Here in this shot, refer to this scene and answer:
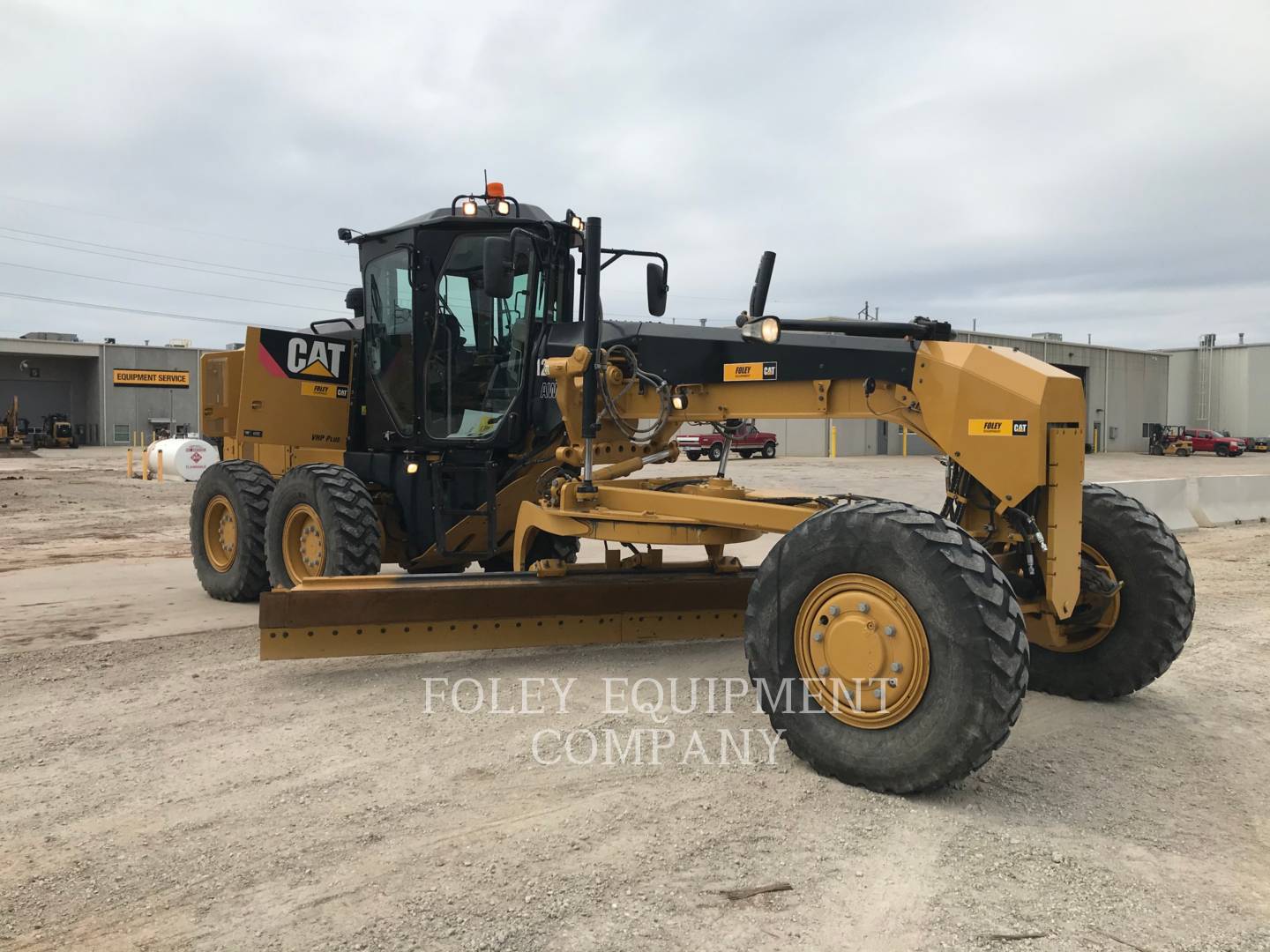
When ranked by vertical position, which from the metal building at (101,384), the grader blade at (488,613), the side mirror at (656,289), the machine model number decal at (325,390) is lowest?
the grader blade at (488,613)

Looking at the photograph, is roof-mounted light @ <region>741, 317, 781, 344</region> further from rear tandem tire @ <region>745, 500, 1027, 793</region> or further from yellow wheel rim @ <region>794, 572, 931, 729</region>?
yellow wheel rim @ <region>794, 572, 931, 729</region>

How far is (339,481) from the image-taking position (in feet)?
21.6

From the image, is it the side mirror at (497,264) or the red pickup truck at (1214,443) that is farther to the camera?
the red pickup truck at (1214,443)

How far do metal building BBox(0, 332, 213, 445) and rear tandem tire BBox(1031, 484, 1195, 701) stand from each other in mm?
47909

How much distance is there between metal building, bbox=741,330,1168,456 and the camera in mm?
40469

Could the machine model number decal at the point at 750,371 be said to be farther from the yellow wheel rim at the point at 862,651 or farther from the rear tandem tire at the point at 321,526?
the rear tandem tire at the point at 321,526

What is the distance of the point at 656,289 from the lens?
6.13 metres

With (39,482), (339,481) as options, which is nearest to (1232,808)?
(339,481)

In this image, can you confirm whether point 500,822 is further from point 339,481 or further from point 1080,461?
point 339,481

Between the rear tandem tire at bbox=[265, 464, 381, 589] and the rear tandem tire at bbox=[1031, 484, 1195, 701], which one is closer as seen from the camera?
the rear tandem tire at bbox=[1031, 484, 1195, 701]

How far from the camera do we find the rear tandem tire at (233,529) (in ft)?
25.6

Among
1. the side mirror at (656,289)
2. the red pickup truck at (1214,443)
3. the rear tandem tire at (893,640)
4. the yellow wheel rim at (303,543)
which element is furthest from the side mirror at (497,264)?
the red pickup truck at (1214,443)

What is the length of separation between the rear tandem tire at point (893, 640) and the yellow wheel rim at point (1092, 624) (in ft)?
4.63

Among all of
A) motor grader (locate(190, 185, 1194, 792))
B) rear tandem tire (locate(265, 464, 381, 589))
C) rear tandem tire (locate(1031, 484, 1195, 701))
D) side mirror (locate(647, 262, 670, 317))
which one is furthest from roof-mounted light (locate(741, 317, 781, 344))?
rear tandem tire (locate(265, 464, 381, 589))
